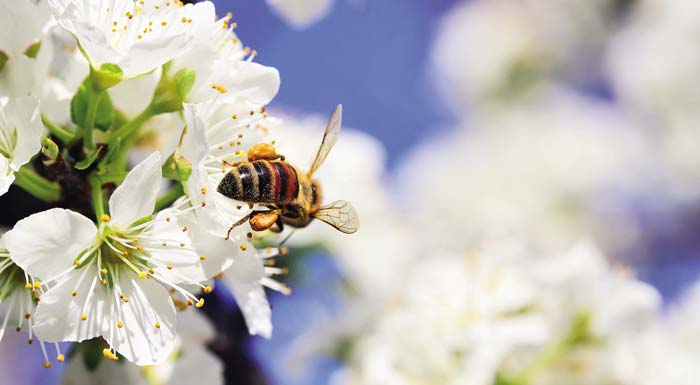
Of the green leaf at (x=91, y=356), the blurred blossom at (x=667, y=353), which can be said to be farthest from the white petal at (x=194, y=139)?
the blurred blossom at (x=667, y=353)

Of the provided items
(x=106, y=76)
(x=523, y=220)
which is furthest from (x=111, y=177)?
(x=523, y=220)

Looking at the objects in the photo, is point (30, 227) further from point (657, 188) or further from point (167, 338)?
point (657, 188)

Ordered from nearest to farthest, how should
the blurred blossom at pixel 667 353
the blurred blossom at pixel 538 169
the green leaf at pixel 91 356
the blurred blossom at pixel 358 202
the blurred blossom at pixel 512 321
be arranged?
the green leaf at pixel 91 356, the blurred blossom at pixel 512 321, the blurred blossom at pixel 667 353, the blurred blossom at pixel 358 202, the blurred blossom at pixel 538 169

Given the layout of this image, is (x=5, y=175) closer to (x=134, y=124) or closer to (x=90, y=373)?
(x=134, y=124)

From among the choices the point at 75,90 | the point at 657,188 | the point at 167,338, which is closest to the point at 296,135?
the point at 75,90

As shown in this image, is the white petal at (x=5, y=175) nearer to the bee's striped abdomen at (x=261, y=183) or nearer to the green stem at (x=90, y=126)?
the green stem at (x=90, y=126)
